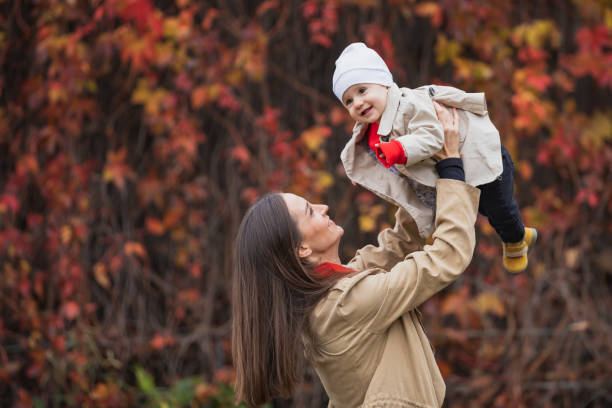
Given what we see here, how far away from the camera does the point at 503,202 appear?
233 centimetres

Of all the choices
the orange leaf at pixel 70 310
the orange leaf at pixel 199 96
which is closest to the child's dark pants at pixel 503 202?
the orange leaf at pixel 199 96

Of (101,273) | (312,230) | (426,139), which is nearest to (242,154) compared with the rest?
(101,273)

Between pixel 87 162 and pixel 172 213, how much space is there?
65 cm

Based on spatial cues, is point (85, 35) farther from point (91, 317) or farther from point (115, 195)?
point (91, 317)

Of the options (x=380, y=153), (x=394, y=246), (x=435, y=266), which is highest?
(x=380, y=153)

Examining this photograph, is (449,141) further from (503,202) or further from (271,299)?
(271,299)

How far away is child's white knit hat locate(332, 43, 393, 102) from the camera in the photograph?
2.24 meters

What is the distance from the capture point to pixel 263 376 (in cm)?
229

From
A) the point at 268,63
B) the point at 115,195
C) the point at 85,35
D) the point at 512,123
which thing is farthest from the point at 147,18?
the point at 512,123

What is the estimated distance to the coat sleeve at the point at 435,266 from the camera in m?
2.13

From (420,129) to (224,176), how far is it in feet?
9.70

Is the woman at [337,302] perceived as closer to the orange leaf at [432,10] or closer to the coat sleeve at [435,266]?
the coat sleeve at [435,266]

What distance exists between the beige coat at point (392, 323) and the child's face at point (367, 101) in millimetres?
298

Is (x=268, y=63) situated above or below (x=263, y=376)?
above
